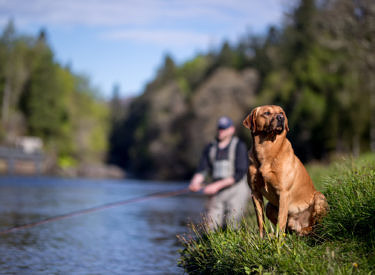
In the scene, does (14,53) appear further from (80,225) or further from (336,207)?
(336,207)

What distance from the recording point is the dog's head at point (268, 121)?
18.9ft

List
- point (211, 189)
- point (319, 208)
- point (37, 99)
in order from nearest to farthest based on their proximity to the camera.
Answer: point (319, 208) → point (211, 189) → point (37, 99)

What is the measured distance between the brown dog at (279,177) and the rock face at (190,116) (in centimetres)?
4785

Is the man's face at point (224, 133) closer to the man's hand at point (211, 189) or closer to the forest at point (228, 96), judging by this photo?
the man's hand at point (211, 189)

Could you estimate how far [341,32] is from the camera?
2556 cm

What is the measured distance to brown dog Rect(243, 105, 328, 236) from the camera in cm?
586

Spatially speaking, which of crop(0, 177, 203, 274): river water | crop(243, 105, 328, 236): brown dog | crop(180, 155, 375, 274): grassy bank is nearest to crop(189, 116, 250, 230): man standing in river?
crop(0, 177, 203, 274): river water

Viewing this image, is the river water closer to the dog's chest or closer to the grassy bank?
the grassy bank

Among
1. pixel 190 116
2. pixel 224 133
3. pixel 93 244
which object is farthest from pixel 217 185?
pixel 190 116

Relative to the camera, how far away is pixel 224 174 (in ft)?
27.8

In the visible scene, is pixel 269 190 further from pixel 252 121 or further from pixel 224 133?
pixel 224 133

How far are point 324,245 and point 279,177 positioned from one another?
83cm

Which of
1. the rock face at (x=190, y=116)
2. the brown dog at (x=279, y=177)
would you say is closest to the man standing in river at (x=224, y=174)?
the brown dog at (x=279, y=177)

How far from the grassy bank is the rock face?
47.5m
